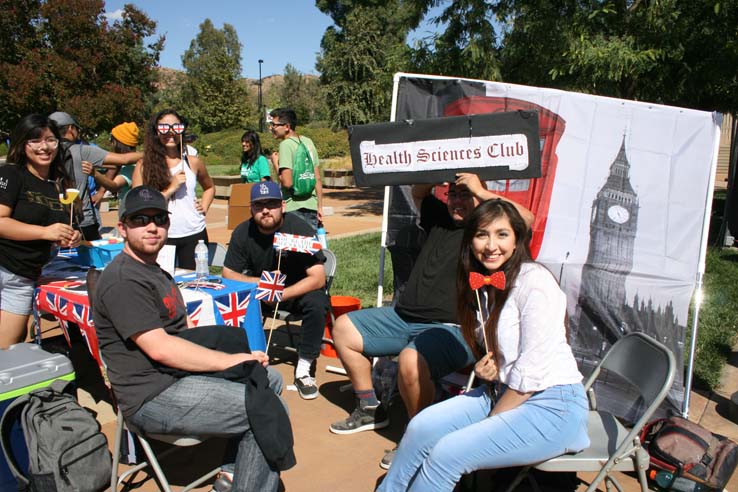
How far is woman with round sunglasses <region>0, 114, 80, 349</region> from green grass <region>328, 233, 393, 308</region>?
9.68 feet

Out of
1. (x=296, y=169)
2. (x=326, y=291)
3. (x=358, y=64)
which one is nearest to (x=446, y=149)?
(x=326, y=291)

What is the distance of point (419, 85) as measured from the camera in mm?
3975

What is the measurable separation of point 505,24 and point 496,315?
681 centimetres

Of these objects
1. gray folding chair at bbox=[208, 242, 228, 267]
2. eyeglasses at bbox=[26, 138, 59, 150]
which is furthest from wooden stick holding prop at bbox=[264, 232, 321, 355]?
eyeglasses at bbox=[26, 138, 59, 150]

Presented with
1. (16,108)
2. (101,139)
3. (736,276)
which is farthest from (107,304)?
(101,139)

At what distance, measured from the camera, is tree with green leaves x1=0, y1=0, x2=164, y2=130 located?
1521 cm

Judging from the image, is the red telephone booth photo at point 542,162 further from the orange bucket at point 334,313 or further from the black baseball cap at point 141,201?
the black baseball cap at point 141,201

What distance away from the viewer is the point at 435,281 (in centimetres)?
321

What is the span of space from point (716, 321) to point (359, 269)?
378 cm

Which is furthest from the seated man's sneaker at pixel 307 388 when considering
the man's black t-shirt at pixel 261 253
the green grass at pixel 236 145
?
the green grass at pixel 236 145

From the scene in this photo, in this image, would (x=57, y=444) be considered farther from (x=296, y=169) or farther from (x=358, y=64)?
(x=358, y=64)

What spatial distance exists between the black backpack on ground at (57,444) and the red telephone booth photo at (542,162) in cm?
264

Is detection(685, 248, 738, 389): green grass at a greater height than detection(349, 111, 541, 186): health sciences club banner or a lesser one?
lesser

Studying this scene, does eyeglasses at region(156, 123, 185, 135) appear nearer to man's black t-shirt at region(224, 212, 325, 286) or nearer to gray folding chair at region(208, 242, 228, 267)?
man's black t-shirt at region(224, 212, 325, 286)
